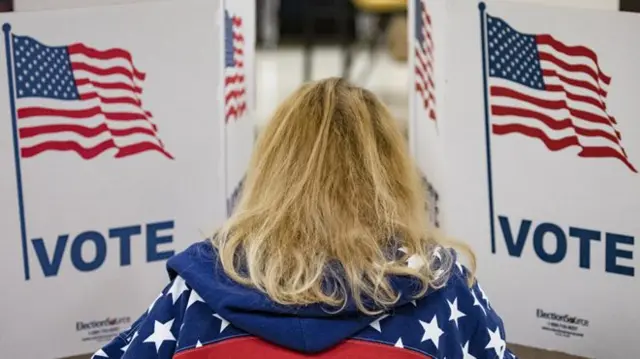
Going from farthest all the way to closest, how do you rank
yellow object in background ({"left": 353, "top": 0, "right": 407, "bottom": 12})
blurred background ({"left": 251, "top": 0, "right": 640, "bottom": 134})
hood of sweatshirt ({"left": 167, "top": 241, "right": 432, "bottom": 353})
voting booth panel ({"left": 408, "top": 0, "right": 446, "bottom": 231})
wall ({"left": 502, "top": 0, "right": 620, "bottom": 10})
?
blurred background ({"left": 251, "top": 0, "right": 640, "bottom": 134}) < yellow object in background ({"left": 353, "top": 0, "right": 407, "bottom": 12}) < voting booth panel ({"left": 408, "top": 0, "right": 446, "bottom": 231}) < wall ({"left": 502, "top": 0, "right": 620, "bottom": 10}) < hood of sweatshirt ({"left": 167, "top": 241, "right": 432, "bottom": 353})

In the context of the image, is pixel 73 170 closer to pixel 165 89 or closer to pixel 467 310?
pixel 165 89

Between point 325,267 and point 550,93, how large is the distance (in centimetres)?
86

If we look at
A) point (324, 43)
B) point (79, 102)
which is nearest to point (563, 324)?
point (79, 102)

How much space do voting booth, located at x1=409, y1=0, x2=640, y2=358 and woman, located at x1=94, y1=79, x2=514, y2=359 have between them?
1.54 ft

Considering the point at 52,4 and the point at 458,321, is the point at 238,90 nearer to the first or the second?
the point at 52,4

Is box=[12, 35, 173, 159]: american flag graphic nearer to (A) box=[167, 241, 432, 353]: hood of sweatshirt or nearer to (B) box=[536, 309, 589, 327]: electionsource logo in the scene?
(A) box=[167, 241, 432, 353]: hood of sweatshirt

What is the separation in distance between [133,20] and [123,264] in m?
0.57

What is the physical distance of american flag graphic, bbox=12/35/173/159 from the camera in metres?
2.33

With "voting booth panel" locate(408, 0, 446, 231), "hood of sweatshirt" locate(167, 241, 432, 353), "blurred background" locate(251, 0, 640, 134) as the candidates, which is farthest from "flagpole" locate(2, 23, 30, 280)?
"blurred background" locate(251, 0, 640, 134)

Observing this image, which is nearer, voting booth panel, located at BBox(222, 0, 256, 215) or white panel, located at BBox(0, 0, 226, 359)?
white panel, located at BBox(0, 0, 226, 359)

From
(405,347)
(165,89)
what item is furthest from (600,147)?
(165,89)

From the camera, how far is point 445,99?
2.48 metres

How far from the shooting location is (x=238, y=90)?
109 inches

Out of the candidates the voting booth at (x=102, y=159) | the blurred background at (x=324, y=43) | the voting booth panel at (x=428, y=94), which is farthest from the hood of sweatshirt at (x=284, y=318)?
the blurred background at (x=324, y=43)
